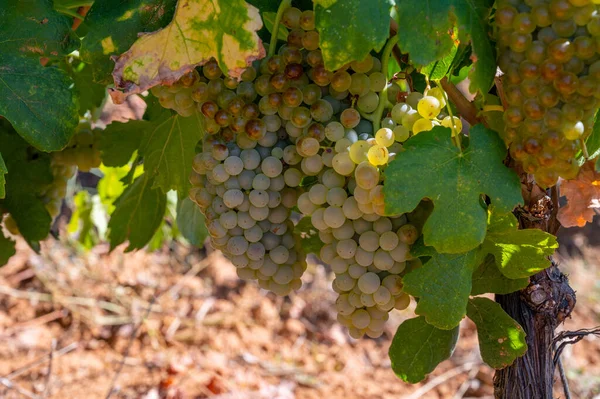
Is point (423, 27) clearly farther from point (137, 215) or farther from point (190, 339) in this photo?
point (190, 339)

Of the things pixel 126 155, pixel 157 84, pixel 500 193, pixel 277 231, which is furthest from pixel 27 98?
pixel 500 193

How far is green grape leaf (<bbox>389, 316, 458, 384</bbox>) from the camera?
939mm

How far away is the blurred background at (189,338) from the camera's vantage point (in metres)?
2.29

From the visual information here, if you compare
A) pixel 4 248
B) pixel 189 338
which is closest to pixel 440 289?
pixel 4 248

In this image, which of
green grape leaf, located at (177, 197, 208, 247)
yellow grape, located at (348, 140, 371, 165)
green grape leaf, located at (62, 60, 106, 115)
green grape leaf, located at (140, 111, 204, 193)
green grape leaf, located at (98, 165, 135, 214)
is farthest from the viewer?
green grape leaf, located at (98, 165, 135, 214)

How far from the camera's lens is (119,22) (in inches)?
32.5

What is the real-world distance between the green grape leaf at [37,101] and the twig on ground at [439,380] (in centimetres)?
179

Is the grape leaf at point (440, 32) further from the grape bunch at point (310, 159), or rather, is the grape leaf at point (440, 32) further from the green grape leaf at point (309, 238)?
the green grape leaf at point (309, 238)

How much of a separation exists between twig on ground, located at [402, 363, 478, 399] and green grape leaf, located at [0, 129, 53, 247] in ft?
4.83

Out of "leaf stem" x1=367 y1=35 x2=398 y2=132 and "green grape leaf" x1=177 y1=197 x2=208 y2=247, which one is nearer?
"leaf stem" x1=367 y1=35 x2=398 y2=132

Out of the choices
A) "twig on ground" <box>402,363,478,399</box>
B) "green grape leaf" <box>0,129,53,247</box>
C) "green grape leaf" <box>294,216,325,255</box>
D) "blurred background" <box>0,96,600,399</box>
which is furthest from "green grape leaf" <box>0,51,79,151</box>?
"twig on ground" <box>402,363,478,399</box>

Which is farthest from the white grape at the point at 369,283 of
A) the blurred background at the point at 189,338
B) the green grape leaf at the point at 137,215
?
the blurred background at the point at 189,338

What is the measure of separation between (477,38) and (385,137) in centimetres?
14

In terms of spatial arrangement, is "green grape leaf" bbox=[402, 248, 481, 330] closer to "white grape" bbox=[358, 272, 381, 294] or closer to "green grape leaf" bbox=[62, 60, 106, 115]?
"white grape" bbox=[358, 272, 381, 294]
